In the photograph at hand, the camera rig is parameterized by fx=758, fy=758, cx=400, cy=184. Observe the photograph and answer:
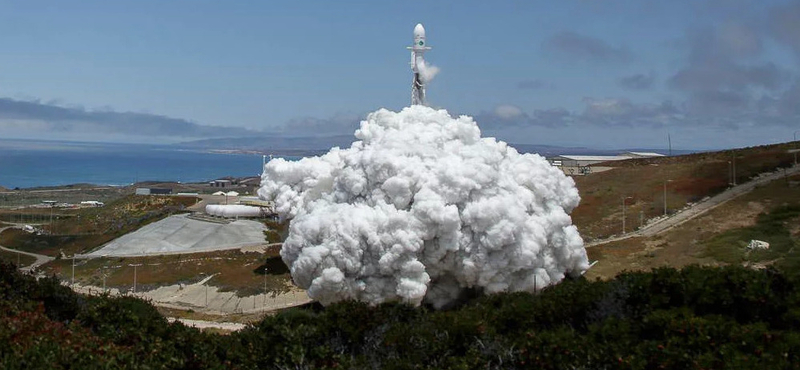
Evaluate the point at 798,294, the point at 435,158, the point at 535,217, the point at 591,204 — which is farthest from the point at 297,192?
the point at 798,294

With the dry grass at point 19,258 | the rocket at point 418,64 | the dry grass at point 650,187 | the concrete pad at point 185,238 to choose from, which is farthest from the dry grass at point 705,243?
the dry grass at point 19,258

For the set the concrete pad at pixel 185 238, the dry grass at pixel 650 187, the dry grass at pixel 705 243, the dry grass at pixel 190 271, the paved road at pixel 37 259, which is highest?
the dry grass at pixel 650 187

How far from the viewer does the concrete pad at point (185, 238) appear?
56.7 meters

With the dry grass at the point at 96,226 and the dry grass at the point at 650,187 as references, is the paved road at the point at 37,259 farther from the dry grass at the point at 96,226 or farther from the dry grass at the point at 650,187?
the dry grass at the point at 650,187

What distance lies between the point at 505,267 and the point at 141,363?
19.9 metres

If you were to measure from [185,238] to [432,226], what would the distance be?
109 feet

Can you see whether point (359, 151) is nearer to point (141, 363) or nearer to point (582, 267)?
point (582, 267)

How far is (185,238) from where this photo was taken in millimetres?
59062

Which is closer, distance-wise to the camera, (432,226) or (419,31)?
(432,226)

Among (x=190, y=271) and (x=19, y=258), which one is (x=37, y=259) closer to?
(x=19, y=258)

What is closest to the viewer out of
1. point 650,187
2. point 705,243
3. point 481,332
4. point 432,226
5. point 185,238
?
point 481,332

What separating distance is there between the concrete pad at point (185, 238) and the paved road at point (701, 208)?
87.9 ft

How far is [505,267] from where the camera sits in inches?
1252

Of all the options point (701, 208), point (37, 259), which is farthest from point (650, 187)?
point (37, 259)
